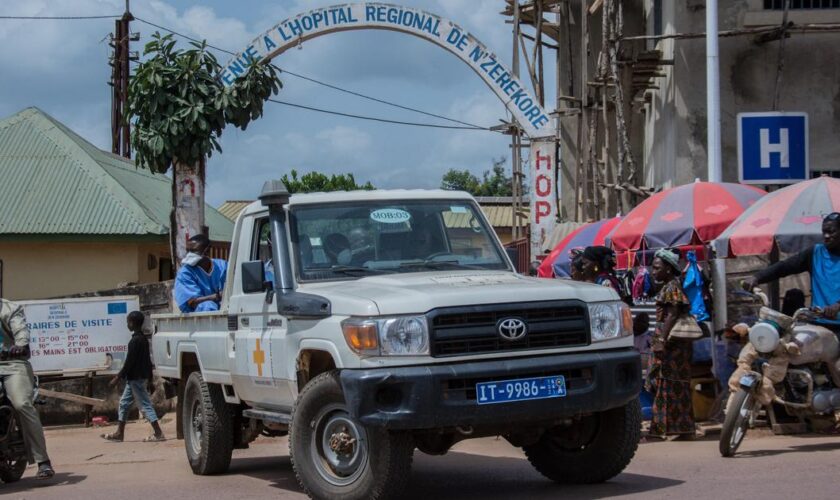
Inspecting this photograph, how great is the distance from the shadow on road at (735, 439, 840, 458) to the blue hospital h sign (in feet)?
10.9

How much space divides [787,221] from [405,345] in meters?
5.60

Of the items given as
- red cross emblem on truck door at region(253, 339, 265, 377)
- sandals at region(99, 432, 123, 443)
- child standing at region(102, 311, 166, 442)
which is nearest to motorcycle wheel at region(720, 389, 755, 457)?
red cross emblem on truck door at region(253, 339, 265, 377)

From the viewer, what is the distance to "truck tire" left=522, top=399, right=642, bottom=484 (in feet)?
25.7

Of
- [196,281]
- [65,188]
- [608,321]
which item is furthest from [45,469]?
[65,188]

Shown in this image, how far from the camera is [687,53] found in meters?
18.2

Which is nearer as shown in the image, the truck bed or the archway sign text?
the truck bed

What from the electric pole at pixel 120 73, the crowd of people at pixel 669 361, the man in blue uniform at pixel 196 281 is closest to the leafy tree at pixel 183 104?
the man in blue uniform at pixel 196 281

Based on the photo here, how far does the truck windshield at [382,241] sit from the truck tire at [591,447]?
130 cm

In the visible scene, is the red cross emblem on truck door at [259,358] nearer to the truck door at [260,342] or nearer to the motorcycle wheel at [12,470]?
the truck door at [260,342]

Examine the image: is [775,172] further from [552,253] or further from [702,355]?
[552,253]

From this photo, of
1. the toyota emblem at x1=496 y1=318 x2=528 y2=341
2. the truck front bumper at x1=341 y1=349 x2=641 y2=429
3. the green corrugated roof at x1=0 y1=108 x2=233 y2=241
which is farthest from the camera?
the green corrugated roof at x1=0 y1=108 x2=233 y2=241

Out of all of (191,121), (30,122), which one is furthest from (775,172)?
(30,122)

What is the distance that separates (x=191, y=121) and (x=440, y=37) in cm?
420

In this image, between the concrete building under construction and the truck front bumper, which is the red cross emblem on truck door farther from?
the concrete building under construction
